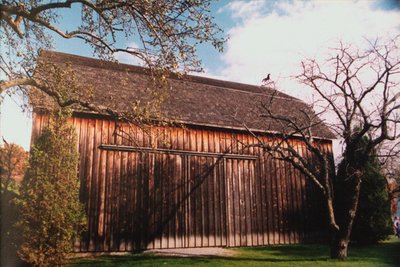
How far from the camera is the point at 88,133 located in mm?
12781

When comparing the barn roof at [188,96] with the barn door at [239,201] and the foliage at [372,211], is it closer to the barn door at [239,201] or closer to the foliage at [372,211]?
the barn door at [239,201]

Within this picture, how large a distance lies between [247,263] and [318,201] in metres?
8.26

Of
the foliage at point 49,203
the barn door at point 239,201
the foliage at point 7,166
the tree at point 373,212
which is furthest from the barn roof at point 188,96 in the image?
the foliage at point 7,166

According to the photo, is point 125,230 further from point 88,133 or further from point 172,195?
point 88,133

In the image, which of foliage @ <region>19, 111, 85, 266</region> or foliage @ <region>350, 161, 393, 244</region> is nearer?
foliage @ <region>19, 111, 85, 266</region>

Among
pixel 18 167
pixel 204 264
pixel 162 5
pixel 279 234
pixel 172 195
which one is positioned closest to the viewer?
pixel 162 5

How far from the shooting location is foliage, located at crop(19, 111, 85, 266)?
9.07 m

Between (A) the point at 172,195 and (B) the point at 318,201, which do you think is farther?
(B) the point at 318,201

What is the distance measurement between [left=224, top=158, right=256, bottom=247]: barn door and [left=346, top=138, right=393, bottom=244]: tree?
438cm

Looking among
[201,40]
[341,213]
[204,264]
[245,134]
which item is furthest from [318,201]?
[201,40]

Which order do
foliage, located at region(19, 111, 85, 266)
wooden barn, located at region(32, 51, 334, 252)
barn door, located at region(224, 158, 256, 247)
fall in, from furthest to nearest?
barn door, located at region(224, 158, 256, 247), wooden barn, located at region(32, 51, 334, 252), foliage, located at region(19, 111, 85, 266)

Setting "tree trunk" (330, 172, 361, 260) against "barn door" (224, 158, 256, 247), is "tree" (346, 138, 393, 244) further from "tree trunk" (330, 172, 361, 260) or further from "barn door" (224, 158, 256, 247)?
"barn door" (224, 158, 256, 247)


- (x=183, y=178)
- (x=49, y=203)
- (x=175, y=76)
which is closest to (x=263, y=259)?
(x=183, y=178)

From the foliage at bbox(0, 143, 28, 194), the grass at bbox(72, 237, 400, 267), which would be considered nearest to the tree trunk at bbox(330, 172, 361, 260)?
the grass at bbox(72, 237, 400, 267)
